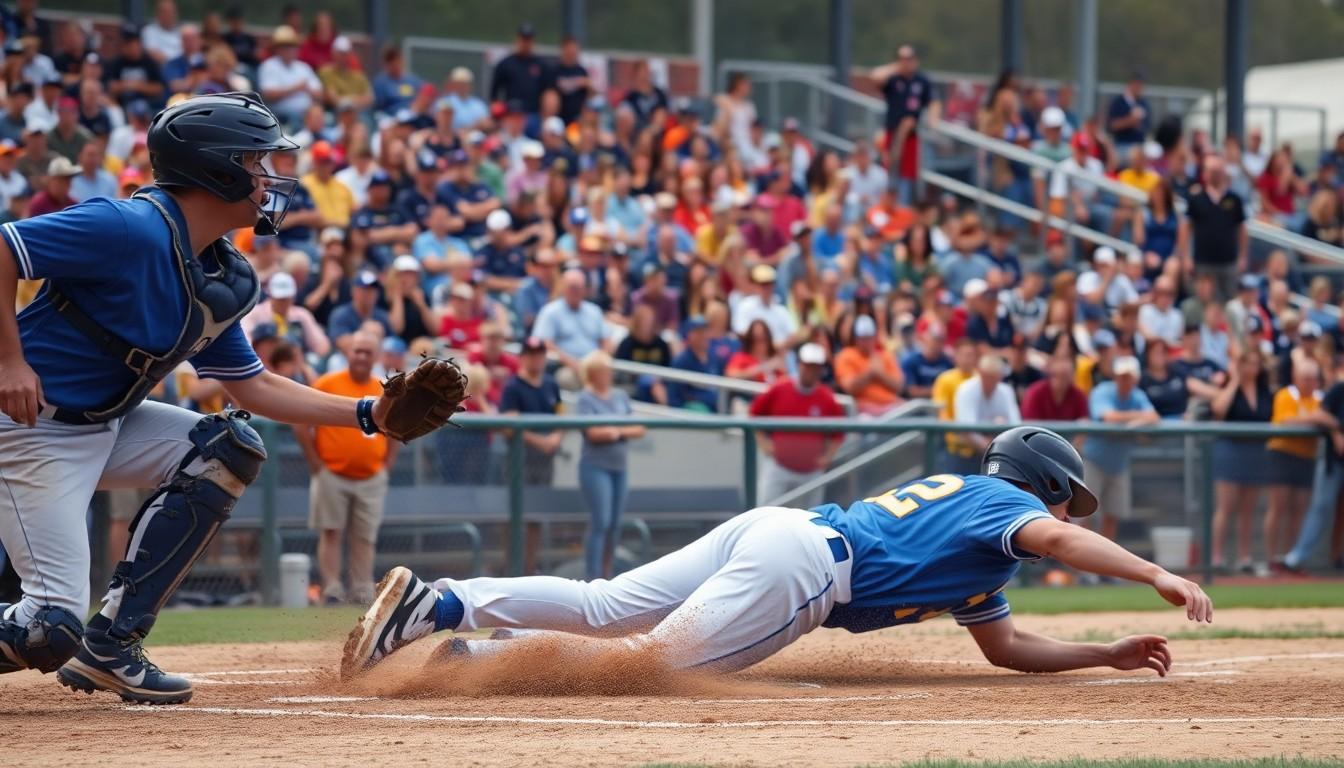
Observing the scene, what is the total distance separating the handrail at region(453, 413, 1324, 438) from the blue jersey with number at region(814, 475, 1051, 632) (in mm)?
5202

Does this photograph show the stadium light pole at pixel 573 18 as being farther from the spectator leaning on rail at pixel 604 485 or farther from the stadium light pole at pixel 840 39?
the spectator leaning on rail at pixel 604 485

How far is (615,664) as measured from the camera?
612cm

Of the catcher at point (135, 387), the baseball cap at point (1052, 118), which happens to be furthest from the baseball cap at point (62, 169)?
the baseball cap at point (1052, 118)

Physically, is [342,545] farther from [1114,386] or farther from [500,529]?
[1114,386]

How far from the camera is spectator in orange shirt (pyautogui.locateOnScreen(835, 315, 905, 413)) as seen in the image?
47.4 ft

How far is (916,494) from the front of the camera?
253 inches

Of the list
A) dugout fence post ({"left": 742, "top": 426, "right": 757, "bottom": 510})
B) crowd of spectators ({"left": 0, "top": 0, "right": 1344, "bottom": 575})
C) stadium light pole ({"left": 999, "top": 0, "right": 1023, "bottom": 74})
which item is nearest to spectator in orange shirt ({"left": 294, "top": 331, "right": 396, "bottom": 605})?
crowd of spectators ({"left": 0, "top": 0, "right": 1344, "bottom": 575})

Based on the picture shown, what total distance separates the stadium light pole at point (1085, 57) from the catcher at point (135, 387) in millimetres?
18680

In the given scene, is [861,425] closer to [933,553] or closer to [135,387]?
[933,553]

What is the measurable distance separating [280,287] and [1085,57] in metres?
14.0

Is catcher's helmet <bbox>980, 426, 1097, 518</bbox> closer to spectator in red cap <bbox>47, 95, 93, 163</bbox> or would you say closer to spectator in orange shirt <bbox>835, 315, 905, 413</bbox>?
spectator in orange shirt <bbox>835, 315, 905, 413</bbox>

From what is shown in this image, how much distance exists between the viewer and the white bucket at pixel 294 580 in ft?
35.8

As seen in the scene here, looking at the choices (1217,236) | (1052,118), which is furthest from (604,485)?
(1052,118)

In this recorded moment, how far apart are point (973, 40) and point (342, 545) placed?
17.6 m
